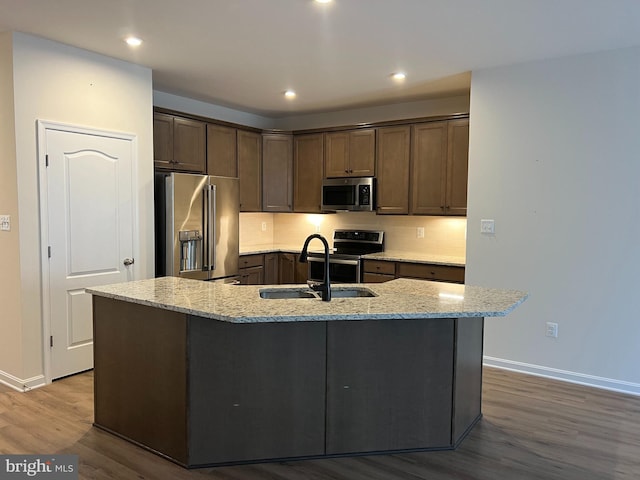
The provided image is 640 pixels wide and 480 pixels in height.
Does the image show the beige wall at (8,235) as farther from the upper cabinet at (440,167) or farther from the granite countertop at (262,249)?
the upper cabinet at (440,167)

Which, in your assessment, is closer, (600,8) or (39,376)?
(600,8)

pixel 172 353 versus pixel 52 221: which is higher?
pixel 52 221

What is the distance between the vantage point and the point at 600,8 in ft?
9.38

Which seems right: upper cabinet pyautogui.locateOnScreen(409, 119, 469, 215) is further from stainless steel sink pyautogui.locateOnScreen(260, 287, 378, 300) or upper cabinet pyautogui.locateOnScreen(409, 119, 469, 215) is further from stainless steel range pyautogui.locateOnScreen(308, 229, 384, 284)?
stainless steel sink pyautogui.locateOnScreen(260, 287, 378, 300)

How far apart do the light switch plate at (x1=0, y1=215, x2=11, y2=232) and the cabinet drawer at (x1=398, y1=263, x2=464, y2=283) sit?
3475mm

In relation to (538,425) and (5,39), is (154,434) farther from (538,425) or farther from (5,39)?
(5,39)

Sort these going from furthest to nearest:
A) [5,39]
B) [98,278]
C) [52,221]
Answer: [98,278]
[52,221]
[5,39]

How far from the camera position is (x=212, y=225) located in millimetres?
4777

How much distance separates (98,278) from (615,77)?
4414mm

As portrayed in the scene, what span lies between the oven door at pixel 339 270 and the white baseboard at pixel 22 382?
9.23ft

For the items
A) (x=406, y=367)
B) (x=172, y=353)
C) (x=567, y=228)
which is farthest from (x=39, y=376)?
(x=567, y=228)

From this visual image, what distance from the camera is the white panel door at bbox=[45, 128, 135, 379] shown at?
12.1ft

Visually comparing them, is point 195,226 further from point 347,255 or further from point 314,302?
point 314,302

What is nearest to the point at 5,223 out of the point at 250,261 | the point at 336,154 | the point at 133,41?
the point at 133,41
